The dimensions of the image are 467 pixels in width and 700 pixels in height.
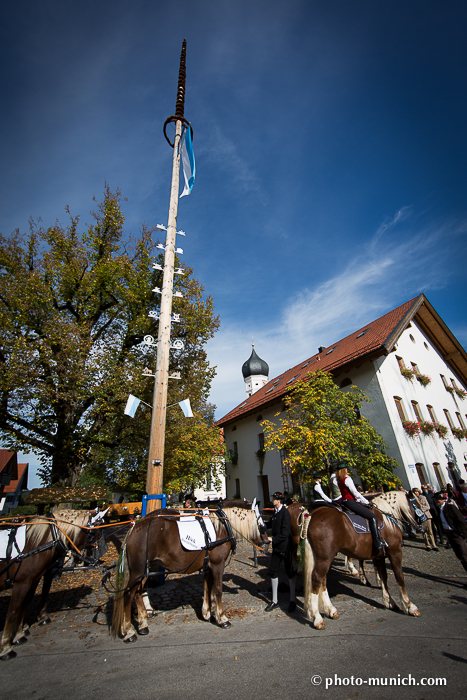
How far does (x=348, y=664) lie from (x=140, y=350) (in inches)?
609

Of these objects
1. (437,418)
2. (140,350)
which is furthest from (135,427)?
(437,418)

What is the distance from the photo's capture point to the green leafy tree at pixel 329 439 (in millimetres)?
12750

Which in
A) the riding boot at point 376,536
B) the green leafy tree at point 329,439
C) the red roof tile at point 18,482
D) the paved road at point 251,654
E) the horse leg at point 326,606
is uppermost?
the red roof tile at point 18,482

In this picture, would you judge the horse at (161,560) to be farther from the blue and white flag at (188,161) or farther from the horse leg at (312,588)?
the blue and white flag at (188,161)

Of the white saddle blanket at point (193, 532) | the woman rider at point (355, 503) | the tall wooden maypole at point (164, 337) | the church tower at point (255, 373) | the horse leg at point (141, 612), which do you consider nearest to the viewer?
the horse leg at point (141, 612)

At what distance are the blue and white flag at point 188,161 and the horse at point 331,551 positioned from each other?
11.6 m

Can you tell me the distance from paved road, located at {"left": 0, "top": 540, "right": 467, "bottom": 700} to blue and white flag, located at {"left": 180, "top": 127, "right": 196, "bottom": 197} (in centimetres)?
1258

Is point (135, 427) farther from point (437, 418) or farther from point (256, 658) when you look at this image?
point (437, 418)

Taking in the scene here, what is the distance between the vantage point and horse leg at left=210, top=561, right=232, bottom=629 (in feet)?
16.7

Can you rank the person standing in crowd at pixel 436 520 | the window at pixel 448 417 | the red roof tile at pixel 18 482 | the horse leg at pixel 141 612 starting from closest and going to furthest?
the horse leg at pixel 141 612, the person standing in crowd at pixel 436 520, the window at pixel 448 417, the red roof tile at pixel 18 482

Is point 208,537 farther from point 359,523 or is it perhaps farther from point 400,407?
point 400,407

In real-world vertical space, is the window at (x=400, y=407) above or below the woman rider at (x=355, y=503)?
above

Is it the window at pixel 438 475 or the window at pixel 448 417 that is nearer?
the window at pixel 438 475

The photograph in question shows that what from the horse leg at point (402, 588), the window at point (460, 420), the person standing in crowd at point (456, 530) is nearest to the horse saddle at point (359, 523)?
the horse leg at point (402, 588)
